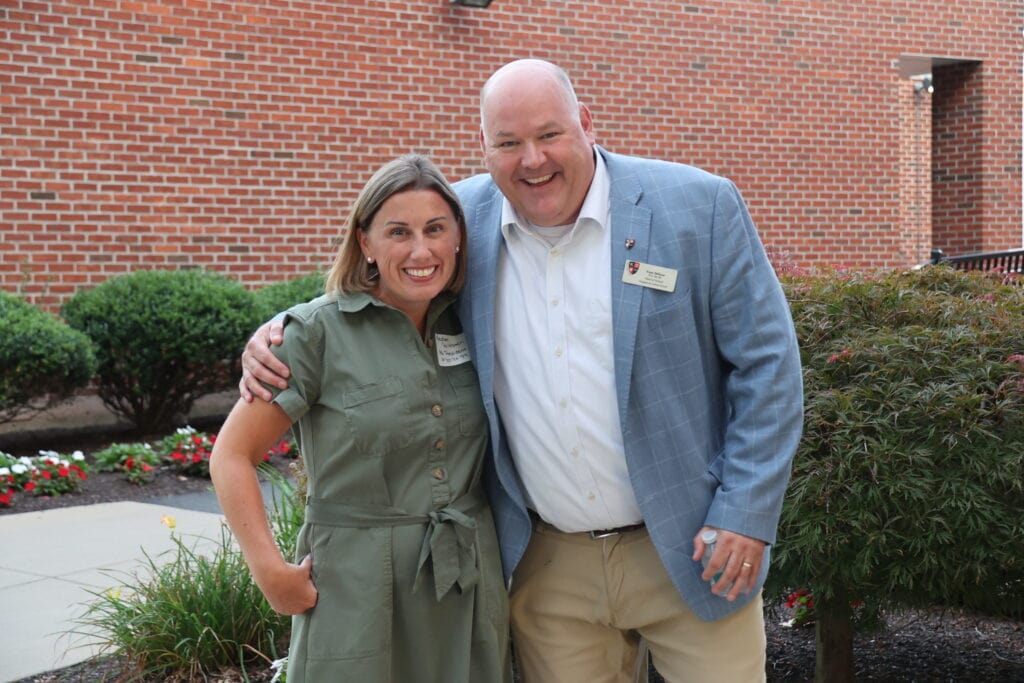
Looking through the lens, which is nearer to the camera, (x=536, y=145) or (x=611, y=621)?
(x=536, y=145)

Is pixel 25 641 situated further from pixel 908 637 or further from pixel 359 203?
pixel 908 637

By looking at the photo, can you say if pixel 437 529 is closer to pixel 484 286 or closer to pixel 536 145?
pixel 484 286

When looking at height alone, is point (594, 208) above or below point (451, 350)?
above

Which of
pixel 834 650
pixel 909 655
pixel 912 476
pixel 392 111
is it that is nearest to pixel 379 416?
pixel 912 476

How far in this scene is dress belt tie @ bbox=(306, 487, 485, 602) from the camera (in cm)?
247

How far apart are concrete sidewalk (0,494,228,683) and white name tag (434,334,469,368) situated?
8.11ft

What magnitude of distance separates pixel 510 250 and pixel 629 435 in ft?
1.75

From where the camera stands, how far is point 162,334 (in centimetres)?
927

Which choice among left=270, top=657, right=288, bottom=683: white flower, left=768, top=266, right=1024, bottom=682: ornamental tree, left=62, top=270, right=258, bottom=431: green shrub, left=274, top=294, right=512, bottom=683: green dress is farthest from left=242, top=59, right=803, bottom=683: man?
left=62, top=270, right=258, bottom=431: green shrub

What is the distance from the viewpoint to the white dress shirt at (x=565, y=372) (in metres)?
2.56

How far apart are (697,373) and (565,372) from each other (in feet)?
0.95

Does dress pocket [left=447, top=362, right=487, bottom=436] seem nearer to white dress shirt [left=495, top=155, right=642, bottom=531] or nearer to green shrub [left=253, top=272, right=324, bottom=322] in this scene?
white dress shirt [left=495, top=155, right=642, bottom=531]

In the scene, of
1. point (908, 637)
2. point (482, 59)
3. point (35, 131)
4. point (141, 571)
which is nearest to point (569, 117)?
point (908, 637)

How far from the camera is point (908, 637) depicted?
496cm
